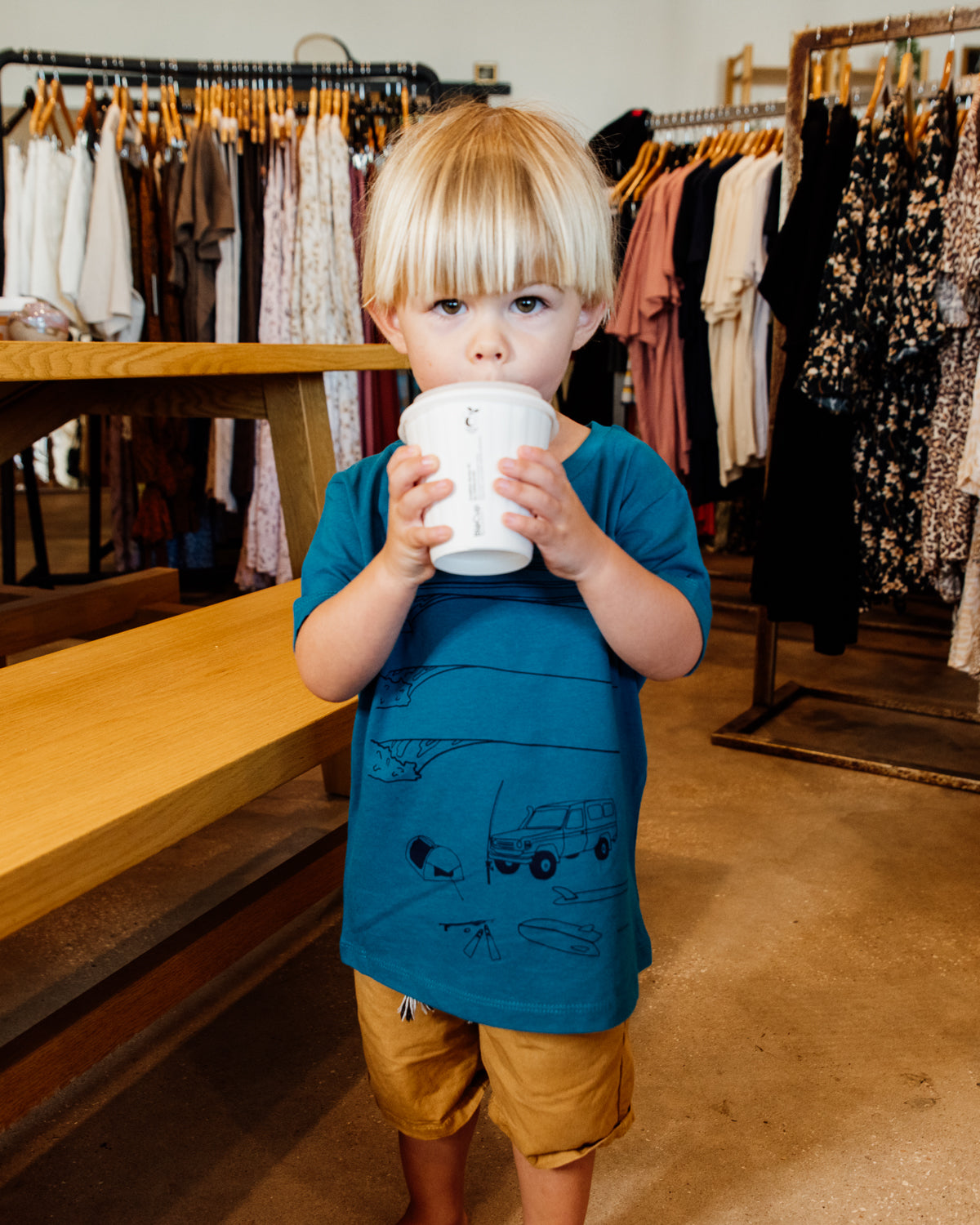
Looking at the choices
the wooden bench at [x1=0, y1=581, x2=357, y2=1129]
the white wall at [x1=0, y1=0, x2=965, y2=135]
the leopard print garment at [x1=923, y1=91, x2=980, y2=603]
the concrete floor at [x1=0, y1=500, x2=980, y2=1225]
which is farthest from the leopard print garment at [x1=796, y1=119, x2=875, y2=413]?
the white wall at [x1=0, y1=0, x2=965, y2=135]

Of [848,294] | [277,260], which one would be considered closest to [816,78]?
[848,294]

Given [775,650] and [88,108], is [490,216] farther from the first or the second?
[88,108]

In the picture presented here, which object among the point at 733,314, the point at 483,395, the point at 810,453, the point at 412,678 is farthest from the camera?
the point at 733,314

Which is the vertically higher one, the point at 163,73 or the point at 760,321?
the point at 163,73

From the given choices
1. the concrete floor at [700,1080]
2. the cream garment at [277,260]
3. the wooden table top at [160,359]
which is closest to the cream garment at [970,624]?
the concrete floor at [700,1080]

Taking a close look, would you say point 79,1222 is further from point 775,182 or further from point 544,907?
point 775,182

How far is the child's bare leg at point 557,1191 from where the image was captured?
895 mm

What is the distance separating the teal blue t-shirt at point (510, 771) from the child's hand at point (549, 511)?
125 millimetres

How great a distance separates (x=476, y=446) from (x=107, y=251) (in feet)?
9.89

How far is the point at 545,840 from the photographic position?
81 cm

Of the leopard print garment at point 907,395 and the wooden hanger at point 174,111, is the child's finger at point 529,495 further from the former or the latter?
the wooden hanger at point 174,111

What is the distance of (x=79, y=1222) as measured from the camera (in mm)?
1088

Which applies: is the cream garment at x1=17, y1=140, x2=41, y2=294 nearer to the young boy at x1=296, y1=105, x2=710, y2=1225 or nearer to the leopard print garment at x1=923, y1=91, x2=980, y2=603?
the leopard print garment at x1=923, y1=91, x2=980, y2=603

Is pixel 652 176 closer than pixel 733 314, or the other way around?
pixel 733 314
